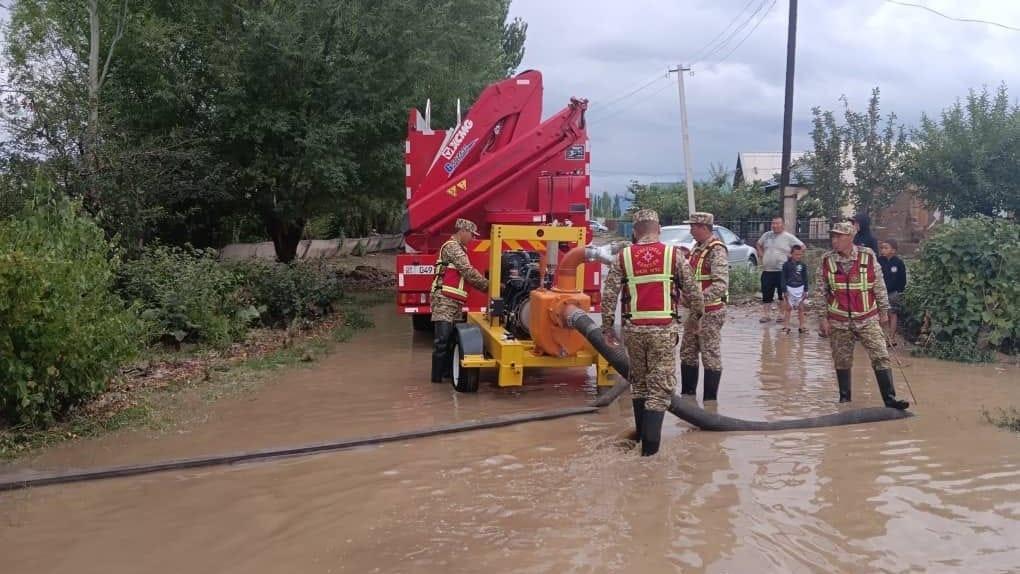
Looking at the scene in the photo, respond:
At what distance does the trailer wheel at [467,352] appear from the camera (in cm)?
772

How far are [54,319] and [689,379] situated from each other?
5321mm

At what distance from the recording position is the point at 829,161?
66.2ft

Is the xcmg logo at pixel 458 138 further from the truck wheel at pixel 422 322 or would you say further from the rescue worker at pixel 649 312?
the rescue worker at pixel 649 312

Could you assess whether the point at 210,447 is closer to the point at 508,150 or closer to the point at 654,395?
the point at 654,395

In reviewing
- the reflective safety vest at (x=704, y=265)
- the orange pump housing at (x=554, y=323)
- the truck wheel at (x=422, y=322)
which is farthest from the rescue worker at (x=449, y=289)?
the truck wheel at (x=422, y=322)

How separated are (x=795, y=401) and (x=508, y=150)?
436cm

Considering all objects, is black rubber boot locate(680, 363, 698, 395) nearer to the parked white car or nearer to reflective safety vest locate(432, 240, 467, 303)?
reflective safety vest locate(432, 240, 467, 303)

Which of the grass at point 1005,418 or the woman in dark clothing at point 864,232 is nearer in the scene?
the grass at point 1005,418

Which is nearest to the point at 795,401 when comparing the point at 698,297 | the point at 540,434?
the point at 698,297

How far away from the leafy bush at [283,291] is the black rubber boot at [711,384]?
666cm

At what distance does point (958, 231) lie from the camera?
31.3ft

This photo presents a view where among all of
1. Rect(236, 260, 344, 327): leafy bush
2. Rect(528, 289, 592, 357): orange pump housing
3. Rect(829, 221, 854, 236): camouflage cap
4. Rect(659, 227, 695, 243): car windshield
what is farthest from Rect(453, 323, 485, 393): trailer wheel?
Rect(659, 227, 695, 243): car windshield

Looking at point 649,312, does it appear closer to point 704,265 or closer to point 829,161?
point 704,265

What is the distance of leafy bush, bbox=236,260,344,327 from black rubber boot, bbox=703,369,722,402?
6658 mm
